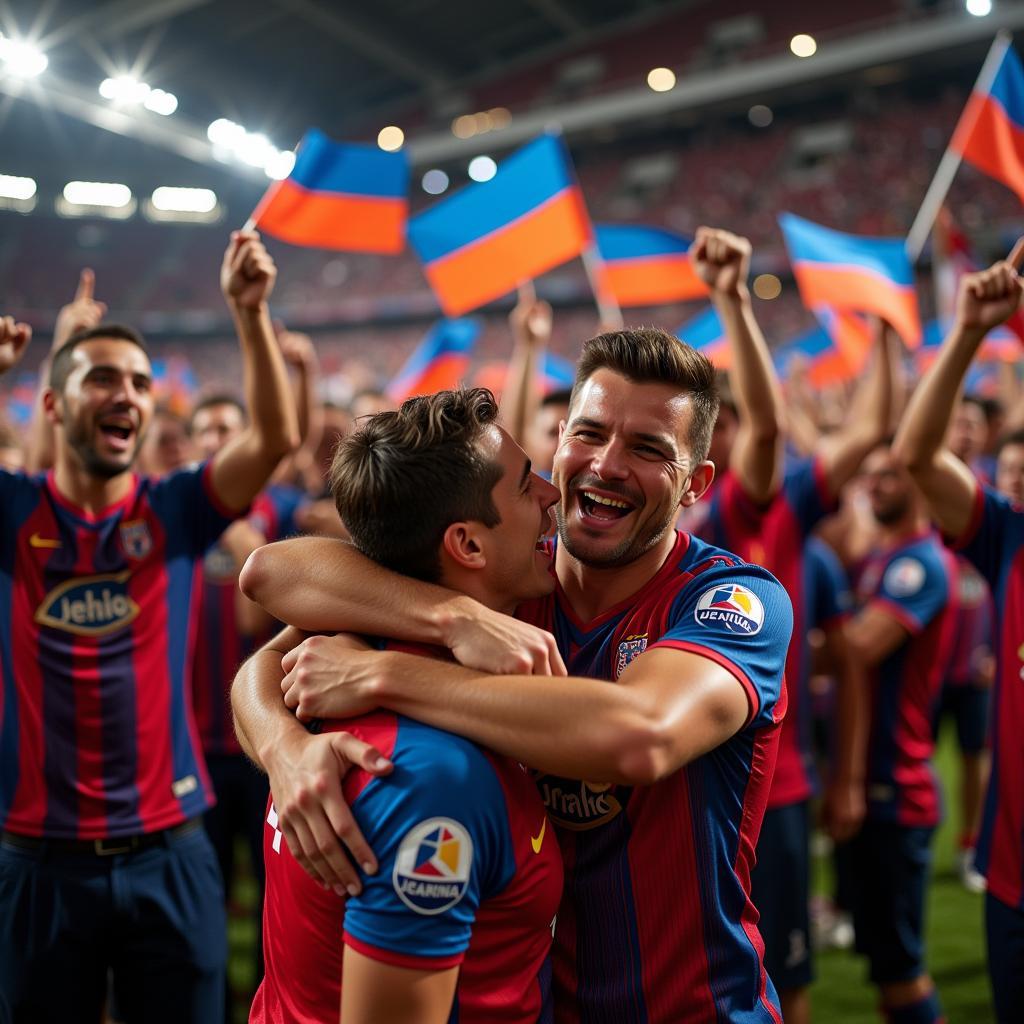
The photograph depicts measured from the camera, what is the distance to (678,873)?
68.6 inches

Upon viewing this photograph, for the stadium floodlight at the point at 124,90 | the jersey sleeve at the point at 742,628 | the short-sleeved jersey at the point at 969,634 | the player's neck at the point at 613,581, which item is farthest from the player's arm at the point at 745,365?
the stadium floodlight at the point at 124,90

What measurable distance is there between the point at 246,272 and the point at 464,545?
170 centimetres

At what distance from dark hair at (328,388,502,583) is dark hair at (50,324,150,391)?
5.99ft

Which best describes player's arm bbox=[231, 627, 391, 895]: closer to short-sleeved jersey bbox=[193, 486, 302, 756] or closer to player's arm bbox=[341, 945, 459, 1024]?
player's arm bbox=[341, 945, 459, 1024]

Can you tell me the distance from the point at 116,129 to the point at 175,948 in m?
29.5

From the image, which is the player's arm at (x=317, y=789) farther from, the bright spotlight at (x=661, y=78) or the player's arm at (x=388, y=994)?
the bright spotlight at (x=661, y=78)

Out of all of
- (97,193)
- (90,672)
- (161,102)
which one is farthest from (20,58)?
(90,672)

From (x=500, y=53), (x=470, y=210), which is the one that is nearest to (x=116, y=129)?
(x=500, y=53)

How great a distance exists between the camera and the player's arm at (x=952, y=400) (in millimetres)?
2727

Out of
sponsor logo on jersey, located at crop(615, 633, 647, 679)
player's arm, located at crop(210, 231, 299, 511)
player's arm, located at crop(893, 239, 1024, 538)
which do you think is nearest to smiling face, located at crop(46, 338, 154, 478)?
player's arm, located at crop(210, 231, 299, 511)

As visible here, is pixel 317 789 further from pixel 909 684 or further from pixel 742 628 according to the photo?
pixel 909 684

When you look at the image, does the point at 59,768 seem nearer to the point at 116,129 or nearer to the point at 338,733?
the point at 338,733

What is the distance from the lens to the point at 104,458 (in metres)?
3.02

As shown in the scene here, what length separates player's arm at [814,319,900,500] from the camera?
3723mm
